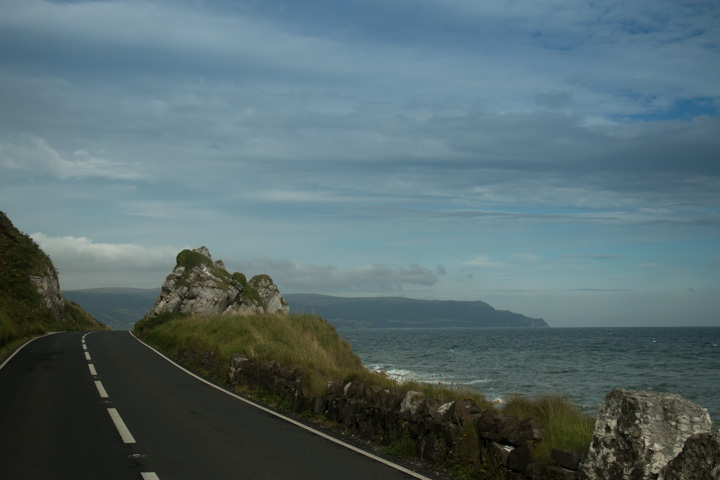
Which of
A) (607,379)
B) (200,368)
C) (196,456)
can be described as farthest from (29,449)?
(607,379)

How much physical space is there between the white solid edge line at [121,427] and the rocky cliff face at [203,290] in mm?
36363

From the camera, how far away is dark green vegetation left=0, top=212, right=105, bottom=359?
41.9 metres

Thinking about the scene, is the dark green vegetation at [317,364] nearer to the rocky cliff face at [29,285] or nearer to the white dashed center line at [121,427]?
the white dashed center line at [121,427]

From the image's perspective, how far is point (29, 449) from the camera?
29.5 feet

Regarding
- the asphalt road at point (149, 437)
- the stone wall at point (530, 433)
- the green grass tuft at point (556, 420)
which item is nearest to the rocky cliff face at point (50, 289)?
the asphalt road at point (149, 437)

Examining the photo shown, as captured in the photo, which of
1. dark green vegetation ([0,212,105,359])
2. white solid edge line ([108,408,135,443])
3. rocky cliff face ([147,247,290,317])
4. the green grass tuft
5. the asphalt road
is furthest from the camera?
rocky cliff face ([147,247,290,317])

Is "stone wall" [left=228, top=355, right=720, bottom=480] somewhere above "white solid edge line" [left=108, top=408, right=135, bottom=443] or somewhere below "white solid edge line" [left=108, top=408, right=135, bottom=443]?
above

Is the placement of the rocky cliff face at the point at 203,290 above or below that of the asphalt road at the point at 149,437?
above

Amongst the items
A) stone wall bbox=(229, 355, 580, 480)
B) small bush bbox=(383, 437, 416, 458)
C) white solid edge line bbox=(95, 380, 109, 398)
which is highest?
stone wall bbox=(229, 355, 580, 480)

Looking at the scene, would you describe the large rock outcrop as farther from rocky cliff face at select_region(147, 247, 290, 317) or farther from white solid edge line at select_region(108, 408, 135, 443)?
rocky cliff face at select_region(147, 247, 290, 317)

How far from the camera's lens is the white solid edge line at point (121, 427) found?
388 inches

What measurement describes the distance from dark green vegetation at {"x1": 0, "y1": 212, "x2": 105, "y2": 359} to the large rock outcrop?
3496cm

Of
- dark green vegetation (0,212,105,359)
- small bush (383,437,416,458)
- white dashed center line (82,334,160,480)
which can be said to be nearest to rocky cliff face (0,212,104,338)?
dark green vegetation (0,212,105,359)

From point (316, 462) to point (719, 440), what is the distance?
549 cm
